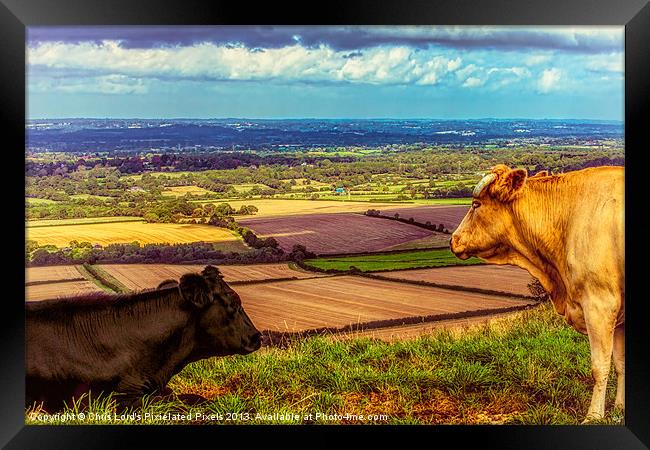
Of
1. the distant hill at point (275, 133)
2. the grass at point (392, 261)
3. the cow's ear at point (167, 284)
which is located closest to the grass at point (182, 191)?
the distant hill at point (275, 133)

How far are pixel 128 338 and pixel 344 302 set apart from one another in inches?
59.0

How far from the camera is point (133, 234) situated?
17.8 ft

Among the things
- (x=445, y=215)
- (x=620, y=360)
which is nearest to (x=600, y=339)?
(x=620, y=360)

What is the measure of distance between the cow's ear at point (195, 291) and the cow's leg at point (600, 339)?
2.54m

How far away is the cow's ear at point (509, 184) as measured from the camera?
527 cm

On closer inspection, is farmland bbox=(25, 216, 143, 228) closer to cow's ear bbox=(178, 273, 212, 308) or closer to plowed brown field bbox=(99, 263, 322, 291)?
plowed brown field bbox=(99, 263, 322, 291)

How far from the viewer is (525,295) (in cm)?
546

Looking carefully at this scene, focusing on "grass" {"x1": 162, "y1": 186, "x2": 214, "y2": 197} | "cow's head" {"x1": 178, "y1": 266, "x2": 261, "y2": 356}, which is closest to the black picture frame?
"cow's head" {"x1": 178, "y1": 266, "x2": 261, "y2": 356}

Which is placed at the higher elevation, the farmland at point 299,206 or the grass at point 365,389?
the farmland at point 299,206

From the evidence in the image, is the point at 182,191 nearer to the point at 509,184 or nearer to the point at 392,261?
the point at 392,261

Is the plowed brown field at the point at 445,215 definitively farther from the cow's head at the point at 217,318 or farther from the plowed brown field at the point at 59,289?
the plowed brown field at the point at 59,289
